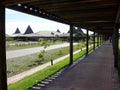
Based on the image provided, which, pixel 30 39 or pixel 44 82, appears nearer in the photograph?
pixel 44 82

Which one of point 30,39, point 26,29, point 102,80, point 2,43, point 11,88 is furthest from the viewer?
point 26,29

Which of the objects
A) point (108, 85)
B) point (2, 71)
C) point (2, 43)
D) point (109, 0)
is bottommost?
point (108, 85)

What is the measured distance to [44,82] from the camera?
865cm

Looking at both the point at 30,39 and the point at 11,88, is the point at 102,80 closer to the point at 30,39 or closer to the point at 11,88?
the point at 11,88

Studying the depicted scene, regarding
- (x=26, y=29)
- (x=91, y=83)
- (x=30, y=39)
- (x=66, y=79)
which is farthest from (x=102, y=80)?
(x=26, y=29)

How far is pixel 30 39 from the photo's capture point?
74.1 m

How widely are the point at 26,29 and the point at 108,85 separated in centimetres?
9774

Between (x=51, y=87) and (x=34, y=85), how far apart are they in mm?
735

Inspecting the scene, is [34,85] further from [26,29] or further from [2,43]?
[26,29]

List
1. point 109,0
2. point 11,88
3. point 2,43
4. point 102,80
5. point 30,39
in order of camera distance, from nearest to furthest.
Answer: point 2,43
point 109,0
point 11,88
point 102,80
point 30,39

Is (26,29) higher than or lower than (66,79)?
higher

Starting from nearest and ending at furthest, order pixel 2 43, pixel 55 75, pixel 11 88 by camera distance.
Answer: pixel 2 43 → pixel 11 88 → pixel 55 75

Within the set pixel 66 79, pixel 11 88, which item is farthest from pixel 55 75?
pixel 11 88

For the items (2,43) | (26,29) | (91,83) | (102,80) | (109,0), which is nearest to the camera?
(2,43)
